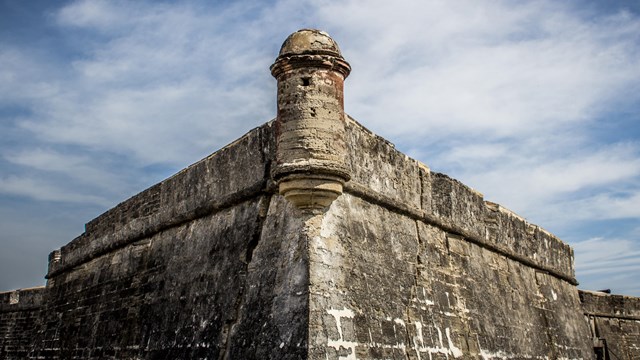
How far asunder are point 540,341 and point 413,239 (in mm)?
4268

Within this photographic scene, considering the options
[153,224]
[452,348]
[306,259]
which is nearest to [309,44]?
[306,259]

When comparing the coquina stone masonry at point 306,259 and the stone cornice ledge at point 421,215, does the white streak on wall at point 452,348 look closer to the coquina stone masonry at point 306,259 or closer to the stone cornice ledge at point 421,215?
the coquina stone masonry at point 306,259

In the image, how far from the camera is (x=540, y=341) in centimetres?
A: 1086

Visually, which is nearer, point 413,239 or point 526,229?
point 413,239

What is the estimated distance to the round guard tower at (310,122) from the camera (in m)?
6.10

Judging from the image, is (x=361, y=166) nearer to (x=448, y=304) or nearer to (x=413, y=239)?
(x=413, y=239)

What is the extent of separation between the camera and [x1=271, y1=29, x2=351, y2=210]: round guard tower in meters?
6.10

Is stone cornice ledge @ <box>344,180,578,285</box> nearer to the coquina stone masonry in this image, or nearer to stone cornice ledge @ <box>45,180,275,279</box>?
the coquina stone masonry

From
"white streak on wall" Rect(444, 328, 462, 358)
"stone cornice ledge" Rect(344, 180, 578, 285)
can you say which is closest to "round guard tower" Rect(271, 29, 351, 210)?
"stone cornice ledge" Rect(344, 180, 578, 285)

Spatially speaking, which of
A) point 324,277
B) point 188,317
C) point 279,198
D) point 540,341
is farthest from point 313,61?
point 540,341

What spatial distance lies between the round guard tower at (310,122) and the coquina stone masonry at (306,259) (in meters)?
0.01

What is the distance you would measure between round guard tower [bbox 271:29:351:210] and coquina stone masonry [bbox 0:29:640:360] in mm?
12

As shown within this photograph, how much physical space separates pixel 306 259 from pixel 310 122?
1224mm

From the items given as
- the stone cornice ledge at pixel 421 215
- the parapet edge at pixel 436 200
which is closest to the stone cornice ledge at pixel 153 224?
the stone cornice ledge at pixel 421 215
